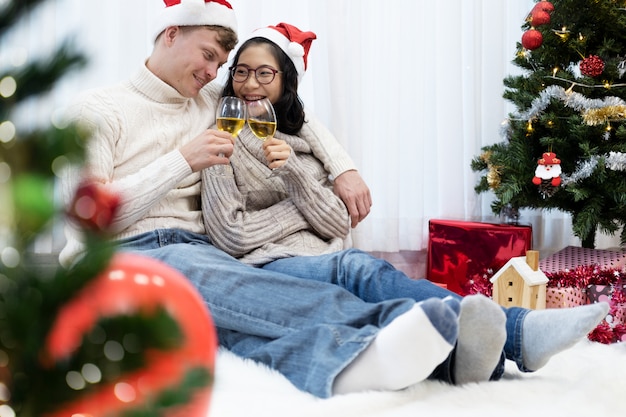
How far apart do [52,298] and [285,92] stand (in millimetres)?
1788

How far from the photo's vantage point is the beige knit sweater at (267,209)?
5.81 feet

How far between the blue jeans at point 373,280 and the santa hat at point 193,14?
2.33 feet

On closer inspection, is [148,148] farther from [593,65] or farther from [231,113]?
[593,65]

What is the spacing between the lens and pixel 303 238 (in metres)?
1.88

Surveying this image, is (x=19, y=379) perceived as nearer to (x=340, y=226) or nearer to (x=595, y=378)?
(x=595, y=378)

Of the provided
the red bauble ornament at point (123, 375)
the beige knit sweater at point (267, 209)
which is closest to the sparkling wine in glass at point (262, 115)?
the beige knit sweater at point (267, 209)

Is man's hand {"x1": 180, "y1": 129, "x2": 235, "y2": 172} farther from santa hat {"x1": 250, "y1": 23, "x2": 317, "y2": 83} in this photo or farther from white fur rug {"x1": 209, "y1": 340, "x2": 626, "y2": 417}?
white fur rug {"x1": 209, "y1": 340, "x2": 626, "y2": 417}

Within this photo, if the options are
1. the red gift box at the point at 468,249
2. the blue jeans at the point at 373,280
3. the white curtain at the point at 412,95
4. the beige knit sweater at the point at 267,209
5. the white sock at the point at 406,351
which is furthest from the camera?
the white curtain at the point at 412,95

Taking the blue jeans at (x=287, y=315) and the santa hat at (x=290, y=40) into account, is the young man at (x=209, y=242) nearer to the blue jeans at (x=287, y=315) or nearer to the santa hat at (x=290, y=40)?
the blue jeans at (x=287, y=315)

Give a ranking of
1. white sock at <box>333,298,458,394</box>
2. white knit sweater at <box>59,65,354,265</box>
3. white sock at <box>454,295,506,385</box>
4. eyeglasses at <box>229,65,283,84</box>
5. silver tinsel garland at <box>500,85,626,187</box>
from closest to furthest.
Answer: white sock at <box>333,298,458,394</box>
white sock at <box>454,295,506,385</box>
white knit sweater at <box>59,65,354,265</box>
eyeglasses at <box>229,65,283,84</box>
silver tinsel garland at <box>500,85,626,187</box>

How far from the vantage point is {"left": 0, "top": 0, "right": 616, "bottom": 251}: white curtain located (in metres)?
2.61

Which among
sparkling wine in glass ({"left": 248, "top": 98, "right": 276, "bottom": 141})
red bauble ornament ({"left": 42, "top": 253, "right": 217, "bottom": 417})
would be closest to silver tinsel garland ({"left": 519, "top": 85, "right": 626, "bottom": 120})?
sparkling wine in glass ({"left": 248, "top": 98, "right": 276, "bottom": 141})

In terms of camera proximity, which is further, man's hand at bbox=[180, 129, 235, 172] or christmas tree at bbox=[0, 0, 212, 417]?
man's hand at bbox=[180, 129, 235, 172]

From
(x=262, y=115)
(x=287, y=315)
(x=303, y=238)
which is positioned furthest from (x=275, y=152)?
(x=287, y=315)
